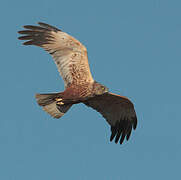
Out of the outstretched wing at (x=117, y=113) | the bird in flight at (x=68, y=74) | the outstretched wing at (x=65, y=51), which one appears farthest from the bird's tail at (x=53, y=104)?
the outstretched wing at (x=117, y=113)

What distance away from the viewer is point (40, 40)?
12828 mm

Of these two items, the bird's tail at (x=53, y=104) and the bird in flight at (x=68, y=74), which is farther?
the bird's tail at (x=53, y=104)

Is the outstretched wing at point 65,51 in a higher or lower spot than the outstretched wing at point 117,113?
higher

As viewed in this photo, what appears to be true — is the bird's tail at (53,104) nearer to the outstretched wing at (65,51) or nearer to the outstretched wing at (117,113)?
the outstretched wing at (65,51)

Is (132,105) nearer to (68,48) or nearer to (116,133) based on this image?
(116,133)

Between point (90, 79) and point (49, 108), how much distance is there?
1541 mm

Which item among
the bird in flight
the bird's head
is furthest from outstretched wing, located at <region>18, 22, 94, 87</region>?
the bird's head

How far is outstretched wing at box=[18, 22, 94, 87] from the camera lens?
41.1 feet

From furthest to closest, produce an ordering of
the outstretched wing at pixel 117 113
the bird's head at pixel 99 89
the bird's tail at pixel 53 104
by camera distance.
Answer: the outstretched wing at pixel 117 113
the bird's tail at pixel 53 104
the bird's head at pixel 99 89

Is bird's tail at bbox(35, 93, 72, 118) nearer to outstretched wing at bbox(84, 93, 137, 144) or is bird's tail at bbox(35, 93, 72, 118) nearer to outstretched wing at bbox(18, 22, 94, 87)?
outstretched wing at bbox(18, 22, 94, 87)

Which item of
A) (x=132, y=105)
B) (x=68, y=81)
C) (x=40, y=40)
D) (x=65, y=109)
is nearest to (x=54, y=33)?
Result: (x=40, y=40)

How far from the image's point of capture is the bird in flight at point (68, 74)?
480 inches

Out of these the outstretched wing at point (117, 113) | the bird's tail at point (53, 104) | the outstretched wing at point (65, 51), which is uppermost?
the outstretched wing at point (65, 51)

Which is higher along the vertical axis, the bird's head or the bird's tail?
the bird's head
